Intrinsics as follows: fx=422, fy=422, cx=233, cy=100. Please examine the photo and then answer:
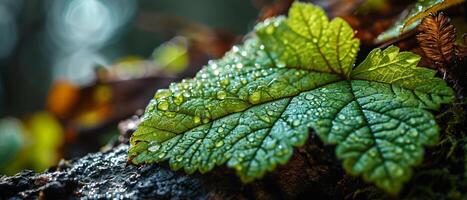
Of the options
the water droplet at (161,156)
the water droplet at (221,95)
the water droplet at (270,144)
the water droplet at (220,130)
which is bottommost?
the water droplet at (270,144)

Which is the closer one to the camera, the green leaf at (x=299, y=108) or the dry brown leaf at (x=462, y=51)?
the green leaf at (x=299, y=108)

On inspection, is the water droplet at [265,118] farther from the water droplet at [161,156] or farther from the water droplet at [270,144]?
the water droplet at [161,156]

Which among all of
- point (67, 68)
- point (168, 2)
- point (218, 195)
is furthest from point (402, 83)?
point (168, 2)

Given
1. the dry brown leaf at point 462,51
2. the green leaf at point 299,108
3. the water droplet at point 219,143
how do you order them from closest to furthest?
the green leaf at point 299,108, the water droplet at point 219,143, the dry brown leaf at point 462,51

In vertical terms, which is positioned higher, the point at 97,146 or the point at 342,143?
the point at 97,146

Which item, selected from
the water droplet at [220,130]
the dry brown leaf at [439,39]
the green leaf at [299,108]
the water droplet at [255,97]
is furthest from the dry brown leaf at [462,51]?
the water droplet at [220,130]

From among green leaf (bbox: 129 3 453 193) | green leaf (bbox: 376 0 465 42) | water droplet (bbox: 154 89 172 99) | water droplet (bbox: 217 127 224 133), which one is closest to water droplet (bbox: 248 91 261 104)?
green leaf (bbox: 129 3 453 193)

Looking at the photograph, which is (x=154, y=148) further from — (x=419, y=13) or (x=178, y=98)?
(x=419, y=13)

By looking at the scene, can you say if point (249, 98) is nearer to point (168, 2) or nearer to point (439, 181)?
point (439, 181)

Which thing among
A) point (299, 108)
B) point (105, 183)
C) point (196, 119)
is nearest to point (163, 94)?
point (196, 119)
